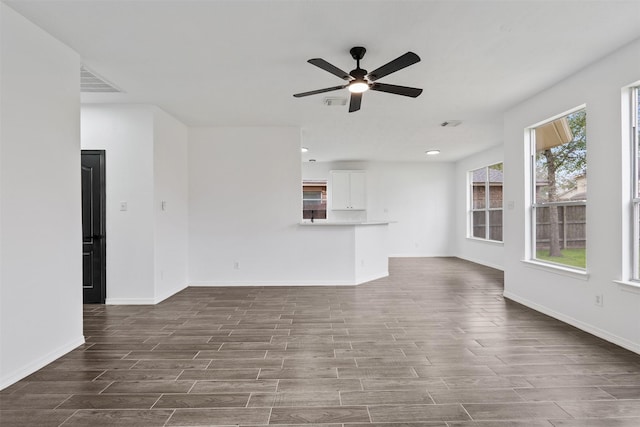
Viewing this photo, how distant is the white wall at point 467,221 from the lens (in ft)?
23.7

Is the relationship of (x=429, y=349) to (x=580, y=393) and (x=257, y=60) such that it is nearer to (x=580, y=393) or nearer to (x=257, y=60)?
(x=580, y=393)

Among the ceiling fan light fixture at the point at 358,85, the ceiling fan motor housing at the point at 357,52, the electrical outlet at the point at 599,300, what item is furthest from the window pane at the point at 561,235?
the ceiling fan motor housing at the point at 357,52

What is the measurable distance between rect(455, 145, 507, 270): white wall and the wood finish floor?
139 inches

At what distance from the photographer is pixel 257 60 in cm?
316

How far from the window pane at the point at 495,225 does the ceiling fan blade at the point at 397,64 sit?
5.81 metres

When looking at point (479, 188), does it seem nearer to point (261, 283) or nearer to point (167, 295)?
point (261, 283)

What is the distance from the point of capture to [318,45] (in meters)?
2.87

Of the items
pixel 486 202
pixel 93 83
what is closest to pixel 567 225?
pixel 486 202

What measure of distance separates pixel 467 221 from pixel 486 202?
0.90 metres

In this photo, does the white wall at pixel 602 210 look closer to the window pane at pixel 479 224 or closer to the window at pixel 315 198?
the window pane at pixel 479 224

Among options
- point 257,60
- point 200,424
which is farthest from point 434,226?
point 200,424

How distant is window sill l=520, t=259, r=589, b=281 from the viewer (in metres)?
3.39

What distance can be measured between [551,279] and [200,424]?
12.5 ft

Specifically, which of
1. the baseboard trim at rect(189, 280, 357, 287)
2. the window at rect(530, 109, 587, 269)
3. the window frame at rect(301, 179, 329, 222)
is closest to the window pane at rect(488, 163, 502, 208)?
the window at rect(530, 109, 587, 269)
